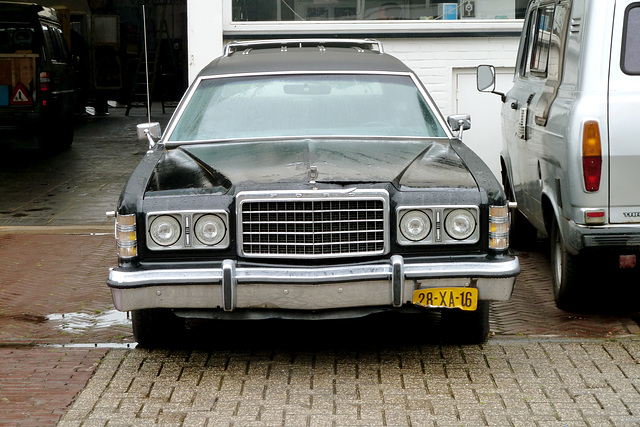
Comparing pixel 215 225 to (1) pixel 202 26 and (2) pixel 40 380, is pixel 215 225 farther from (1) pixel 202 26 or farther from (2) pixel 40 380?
(1) pixel 202 26

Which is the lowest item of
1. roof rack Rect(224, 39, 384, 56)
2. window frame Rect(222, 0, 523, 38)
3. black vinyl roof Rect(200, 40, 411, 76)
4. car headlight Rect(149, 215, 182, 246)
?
car headlight Rect(149, 215, 182, 246)

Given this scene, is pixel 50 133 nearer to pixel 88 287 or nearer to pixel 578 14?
pixel 88 287

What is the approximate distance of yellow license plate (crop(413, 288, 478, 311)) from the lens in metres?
5.41

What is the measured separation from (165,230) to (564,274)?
263cm

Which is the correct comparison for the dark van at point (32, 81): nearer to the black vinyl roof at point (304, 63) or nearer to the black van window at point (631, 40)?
the black vinyl roof at point (304, 63)

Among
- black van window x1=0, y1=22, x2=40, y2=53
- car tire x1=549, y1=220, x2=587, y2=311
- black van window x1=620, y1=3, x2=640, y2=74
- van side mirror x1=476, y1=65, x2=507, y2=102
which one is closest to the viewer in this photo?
black van window x1=620, y1=3, x2=640, y2=74

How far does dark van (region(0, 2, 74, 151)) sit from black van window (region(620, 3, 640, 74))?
1124 centimetres

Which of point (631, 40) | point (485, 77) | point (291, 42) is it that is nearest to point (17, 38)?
point (291, 42)

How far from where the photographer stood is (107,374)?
566 cm

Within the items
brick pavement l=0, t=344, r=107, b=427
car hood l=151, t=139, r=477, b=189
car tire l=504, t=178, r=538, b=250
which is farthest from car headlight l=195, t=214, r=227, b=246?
car tire l=504, t=178, r=538, b=250

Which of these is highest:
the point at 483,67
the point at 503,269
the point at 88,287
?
the point at 483,67

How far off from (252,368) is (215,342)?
0.62 m

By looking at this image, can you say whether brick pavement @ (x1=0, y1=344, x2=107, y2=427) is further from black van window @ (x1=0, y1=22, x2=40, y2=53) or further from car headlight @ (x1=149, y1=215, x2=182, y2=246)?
black van window @ (x1=0, y1=22, x2=40, y2=53)

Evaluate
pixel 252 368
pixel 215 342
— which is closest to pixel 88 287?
pixel 215 342
